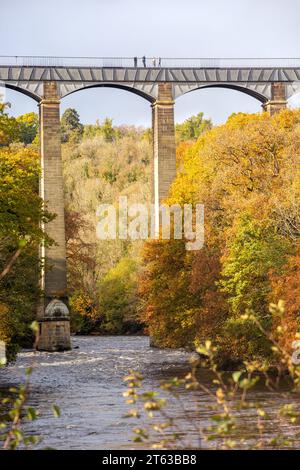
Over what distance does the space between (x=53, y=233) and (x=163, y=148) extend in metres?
9.32

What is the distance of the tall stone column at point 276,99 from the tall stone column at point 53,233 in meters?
15.1

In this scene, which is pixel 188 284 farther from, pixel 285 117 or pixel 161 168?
pixel 161 168

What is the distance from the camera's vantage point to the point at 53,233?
2904 inches

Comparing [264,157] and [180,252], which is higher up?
[264,157]

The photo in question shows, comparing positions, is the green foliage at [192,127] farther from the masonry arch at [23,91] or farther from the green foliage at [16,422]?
the green foliage at [16,422]

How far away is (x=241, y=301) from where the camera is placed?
47.9 metres

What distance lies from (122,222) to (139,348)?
31.6m

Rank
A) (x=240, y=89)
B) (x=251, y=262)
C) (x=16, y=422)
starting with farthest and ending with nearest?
(x=240, y=89) < (x=251, y=262) < (x=16, y=422)

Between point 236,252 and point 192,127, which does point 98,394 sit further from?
point 192,127

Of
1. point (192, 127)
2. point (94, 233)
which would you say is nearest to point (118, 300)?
point (94, 233)

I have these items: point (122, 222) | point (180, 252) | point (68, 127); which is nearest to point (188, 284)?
point (180, 252)

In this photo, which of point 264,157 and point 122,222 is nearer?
point 264,157

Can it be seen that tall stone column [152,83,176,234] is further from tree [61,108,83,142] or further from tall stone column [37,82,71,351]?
tree [61,108,83,142]

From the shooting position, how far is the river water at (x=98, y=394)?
2696 centimetres
